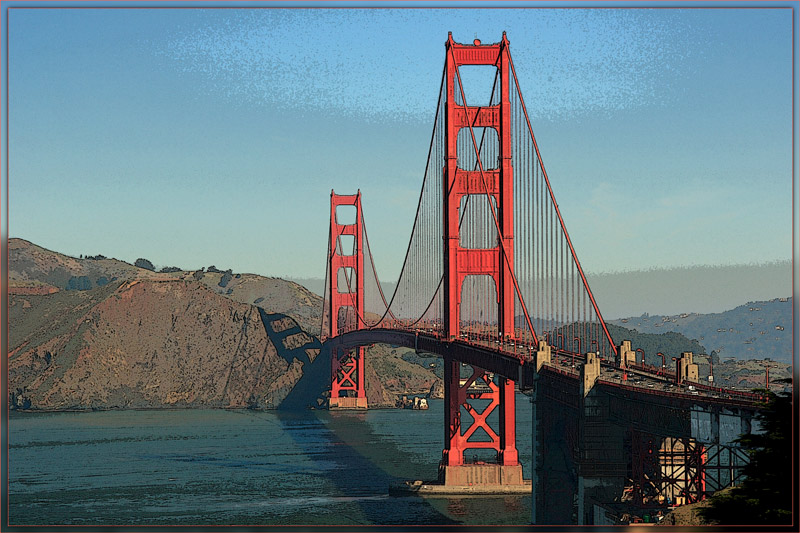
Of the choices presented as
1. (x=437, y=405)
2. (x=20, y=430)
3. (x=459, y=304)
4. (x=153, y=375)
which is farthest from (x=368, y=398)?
(x=459, y=304)

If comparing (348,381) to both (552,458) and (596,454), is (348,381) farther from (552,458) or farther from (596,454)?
(596,454)

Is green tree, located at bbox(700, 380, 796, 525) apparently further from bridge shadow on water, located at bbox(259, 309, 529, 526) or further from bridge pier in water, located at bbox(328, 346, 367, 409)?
bridge pier in water, located at bbox(328, 346, 367, 409)

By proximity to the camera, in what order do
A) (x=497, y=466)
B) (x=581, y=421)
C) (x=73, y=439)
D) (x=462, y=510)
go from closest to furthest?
(x=581, y=421)
(x=462, y=510)
(x=497, y=466)
(x=73, y=439)

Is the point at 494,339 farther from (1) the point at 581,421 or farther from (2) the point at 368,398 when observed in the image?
(2) the point at 368,398

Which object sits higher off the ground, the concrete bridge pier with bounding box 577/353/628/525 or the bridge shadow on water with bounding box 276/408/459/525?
the concrete bridge pier with bounding box 577/353/628/525

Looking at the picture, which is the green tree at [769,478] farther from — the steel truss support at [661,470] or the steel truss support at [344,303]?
the steel truss support at [344,303]

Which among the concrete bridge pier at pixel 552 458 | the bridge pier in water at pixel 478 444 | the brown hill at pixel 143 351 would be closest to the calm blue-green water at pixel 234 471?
the bridge pier in water at pixel 478 444

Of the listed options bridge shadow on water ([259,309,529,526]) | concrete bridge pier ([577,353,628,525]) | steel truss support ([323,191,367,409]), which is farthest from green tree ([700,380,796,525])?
steel truss support ([323,191,367,409])
